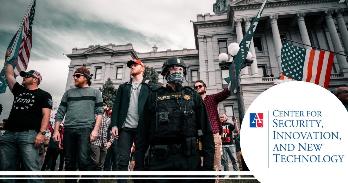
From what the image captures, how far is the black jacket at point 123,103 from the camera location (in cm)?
375

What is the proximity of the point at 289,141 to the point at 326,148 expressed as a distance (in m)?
0.34

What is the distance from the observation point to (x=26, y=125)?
11.7 feet

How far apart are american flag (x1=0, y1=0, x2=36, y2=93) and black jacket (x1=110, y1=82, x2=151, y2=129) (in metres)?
2.88

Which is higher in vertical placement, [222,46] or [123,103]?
[222,46]

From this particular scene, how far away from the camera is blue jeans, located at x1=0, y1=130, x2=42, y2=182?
3.42 m

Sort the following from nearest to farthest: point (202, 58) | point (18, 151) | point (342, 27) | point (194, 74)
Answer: point (18, 151)
point (342, 27)
point (202, 58)
point (194, 74)

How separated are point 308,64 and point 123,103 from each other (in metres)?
5.24

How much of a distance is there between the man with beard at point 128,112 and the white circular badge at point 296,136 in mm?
1589

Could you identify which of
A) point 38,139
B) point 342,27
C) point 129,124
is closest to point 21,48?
point 38,139

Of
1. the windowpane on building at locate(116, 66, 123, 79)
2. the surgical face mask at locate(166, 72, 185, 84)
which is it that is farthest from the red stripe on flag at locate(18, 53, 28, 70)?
the windowpane on building at locate(116, 66, 123, 79)

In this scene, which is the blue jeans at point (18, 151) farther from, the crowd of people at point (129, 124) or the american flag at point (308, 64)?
the american flag at point (308, 64)

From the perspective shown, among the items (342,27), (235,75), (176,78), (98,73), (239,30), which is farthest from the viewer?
(98,73)

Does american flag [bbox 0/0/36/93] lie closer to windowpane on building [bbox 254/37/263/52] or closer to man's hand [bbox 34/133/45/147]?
man's hand [bbox 34/133/45/147]

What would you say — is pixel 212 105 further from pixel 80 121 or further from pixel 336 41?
pixel 336 41
